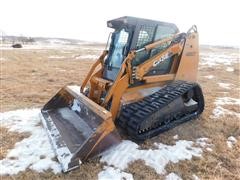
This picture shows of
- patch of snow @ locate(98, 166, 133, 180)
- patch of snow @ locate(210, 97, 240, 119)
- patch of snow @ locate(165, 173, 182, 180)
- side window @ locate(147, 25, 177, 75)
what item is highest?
side window @ locate(147, 25, 177, 75)

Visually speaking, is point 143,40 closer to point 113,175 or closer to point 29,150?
point 113,175

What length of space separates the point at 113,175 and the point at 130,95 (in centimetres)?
181

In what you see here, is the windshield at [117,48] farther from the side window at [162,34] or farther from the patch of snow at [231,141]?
the patch of snow at [231,141]

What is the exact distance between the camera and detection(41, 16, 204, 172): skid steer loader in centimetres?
439

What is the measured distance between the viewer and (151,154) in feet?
14.4

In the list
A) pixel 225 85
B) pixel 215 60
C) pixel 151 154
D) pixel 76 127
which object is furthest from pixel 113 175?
pixel 215 60

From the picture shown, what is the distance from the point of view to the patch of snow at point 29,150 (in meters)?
3.98

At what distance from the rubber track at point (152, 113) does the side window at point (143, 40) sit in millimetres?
789

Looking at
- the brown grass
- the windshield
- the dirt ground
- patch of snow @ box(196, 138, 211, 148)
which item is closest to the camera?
the dirt ground

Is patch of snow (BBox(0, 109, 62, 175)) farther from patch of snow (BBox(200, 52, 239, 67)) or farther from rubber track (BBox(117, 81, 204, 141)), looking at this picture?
patch of snow (BBox(200, 52, 239, 67))

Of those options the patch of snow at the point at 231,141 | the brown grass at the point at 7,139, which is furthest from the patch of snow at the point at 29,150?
the patch of snow at the point at 231,141

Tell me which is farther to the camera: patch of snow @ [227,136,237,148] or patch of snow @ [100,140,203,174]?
patch of snow @ [227,136,237,148]

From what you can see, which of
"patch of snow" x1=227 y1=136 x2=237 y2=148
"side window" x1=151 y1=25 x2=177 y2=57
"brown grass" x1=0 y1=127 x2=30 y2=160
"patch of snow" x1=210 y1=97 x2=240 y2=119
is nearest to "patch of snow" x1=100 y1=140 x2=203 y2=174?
"patch of snow" x1=227 y1=136 x2=237 y2=148

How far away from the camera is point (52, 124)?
5254mm
